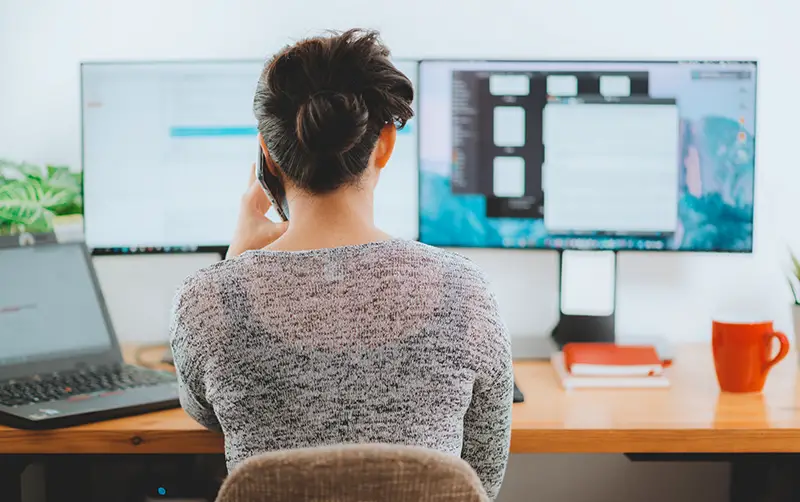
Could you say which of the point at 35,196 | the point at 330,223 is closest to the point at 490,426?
the point at 330,223

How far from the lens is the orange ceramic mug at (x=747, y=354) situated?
4.55ft

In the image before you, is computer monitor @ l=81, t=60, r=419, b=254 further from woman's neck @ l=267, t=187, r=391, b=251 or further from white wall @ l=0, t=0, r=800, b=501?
woman's neck @ l=267, t=187, r=391, b=251

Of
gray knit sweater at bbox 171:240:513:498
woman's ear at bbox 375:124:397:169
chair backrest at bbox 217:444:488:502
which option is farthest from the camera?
woman's ear at bbox 375:124:397:169

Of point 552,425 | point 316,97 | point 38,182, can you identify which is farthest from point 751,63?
point 38,182

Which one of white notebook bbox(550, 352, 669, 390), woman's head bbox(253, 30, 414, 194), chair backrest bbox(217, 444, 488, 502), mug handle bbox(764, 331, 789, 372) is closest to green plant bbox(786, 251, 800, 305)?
mug handle bbox(764, 331, 789, 372)

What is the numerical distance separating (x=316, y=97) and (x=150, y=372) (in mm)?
668

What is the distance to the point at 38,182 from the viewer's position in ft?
5.67

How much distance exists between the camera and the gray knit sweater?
3.10 feet

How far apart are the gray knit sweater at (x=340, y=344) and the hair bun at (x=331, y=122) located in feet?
0.40

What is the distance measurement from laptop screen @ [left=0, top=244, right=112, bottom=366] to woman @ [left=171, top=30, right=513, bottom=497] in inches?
20.4

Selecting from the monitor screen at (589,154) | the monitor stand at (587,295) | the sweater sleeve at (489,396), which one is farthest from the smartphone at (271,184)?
the monitor stand at (587,295)

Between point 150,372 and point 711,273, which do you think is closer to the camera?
point 150,372

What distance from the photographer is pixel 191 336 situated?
1.00 meters

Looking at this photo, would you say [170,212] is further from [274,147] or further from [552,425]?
Answer: [552,425]
